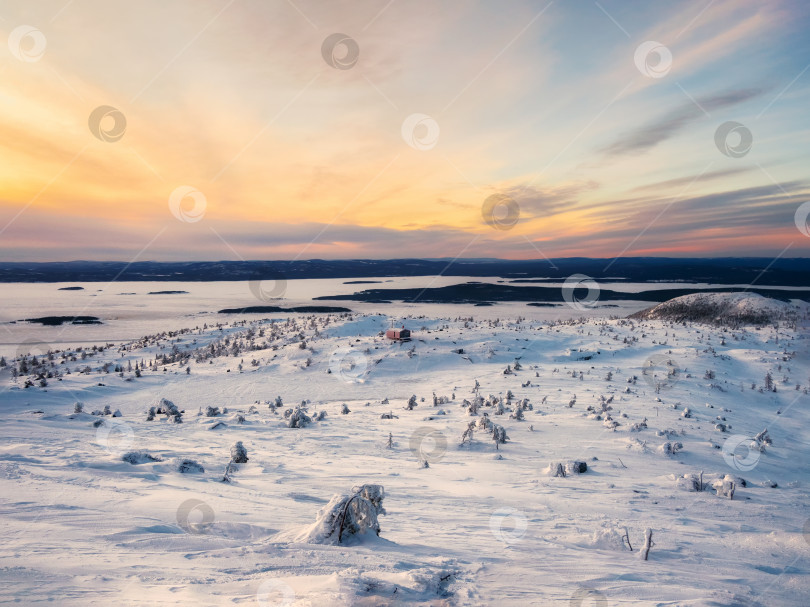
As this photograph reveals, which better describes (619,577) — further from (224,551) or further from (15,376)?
(15,376)

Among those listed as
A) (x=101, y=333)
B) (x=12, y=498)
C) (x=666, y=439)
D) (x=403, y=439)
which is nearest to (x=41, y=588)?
(x=12, y=498)

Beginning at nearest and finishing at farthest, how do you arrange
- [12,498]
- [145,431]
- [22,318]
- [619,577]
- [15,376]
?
[619,577] → [12,498] → [145,431] → [15,376] → [22,318]

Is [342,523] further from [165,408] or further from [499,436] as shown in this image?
[165,408]

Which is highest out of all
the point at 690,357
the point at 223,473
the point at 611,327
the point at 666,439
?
the point at 611,327

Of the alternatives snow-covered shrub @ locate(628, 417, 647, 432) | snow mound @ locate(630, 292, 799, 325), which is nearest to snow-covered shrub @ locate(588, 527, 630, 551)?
snow-covered shrub @ locate(628, 417, 647, 432)

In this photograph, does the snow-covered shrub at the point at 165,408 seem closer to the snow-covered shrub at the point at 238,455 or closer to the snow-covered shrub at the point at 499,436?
the snow-covered shrub at the point at 238,455

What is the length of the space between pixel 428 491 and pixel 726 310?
123 ft

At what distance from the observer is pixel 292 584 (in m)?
3.07

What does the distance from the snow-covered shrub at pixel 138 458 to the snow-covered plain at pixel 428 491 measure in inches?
6.0

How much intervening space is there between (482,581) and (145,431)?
9.68m

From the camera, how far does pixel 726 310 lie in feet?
113

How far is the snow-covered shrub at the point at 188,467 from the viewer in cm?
679

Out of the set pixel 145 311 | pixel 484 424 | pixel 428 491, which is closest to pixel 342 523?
Answer: pixel 428 491

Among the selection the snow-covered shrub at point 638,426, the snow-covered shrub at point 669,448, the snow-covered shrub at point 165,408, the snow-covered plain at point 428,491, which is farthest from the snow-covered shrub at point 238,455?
the snow-covered shrub at point 638,426
